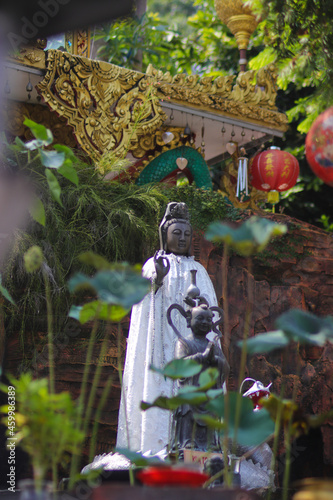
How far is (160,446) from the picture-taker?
4.30 m

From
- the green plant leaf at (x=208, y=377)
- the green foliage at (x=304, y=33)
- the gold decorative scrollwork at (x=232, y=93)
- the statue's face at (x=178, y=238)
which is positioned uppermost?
the gold decorative scrollwork at (x=232, y=93)

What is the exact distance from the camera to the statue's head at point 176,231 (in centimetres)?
480

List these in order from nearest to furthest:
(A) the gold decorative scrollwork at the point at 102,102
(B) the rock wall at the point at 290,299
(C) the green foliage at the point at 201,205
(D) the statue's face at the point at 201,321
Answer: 1. (D) the statue's face at the point at 201,321
2. (B) the rock wall at the point at 290,299
3. (A) the gold decorative scrollwork at the point at 102,102
4. (C) the green foliage at the point at 201,205

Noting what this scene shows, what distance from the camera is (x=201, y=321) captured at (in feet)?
11.5

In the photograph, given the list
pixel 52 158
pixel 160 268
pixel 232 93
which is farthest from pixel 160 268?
pixel 232 93

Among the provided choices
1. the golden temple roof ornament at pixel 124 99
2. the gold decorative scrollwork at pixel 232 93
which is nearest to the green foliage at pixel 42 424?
the golden temple roof ornament at pixel 124 99

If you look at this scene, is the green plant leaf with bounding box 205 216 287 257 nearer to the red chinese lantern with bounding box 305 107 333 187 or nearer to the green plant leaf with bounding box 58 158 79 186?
the green plant leaf with bounding box 58 158 79 186

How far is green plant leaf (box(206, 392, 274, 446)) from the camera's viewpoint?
5.89ft

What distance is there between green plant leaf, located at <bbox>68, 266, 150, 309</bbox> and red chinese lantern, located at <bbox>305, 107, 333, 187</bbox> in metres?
1.40

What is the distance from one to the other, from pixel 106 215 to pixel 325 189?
4.86m

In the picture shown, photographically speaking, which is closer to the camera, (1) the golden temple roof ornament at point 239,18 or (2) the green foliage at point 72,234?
(2) the green foliage at point 72,234

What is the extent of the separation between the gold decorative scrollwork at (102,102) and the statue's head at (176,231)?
7.51ft

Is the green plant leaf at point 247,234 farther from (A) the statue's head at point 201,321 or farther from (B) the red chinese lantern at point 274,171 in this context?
(B) the red chinese lantern at point 274,171

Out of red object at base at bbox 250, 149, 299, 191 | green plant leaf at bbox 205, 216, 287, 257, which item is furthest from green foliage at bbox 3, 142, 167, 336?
green plant leaf at bbox 205, 216, 287, 257
